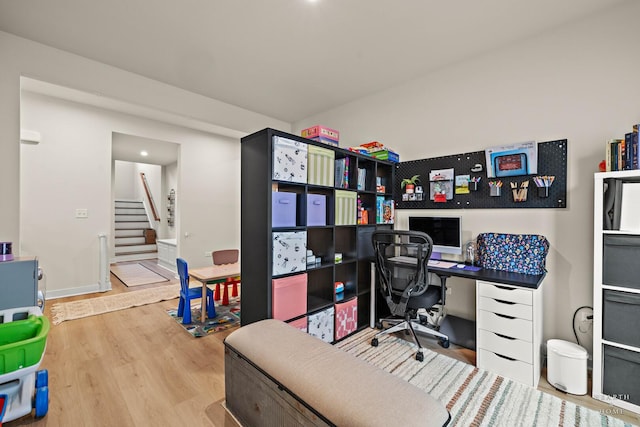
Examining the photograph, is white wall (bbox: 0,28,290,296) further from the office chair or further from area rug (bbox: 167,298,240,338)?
the office chair

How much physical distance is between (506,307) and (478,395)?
2.15 ft

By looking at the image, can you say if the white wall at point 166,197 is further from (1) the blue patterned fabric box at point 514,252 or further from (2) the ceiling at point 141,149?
(1) the blue patterned fabric box at point 514,252

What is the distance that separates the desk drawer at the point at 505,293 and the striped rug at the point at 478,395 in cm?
60

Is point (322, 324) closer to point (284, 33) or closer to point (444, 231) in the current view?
point (444, 231)

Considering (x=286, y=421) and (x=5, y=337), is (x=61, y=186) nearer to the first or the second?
(x=5, y=337)

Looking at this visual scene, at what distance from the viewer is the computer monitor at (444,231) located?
270 cm

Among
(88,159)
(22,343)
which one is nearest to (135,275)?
(88,159)

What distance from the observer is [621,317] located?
70.4 inches

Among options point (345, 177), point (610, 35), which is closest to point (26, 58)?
point (345, 177)

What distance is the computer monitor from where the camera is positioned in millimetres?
2695

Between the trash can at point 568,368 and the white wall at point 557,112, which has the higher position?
the white wall at point 557,112

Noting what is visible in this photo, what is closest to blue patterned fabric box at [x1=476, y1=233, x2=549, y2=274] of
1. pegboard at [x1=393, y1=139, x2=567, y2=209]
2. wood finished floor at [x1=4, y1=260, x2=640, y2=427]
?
pegboard at [x1=393, y1=139, x2=567, y2=209]

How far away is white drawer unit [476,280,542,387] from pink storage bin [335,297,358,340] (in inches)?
44.1

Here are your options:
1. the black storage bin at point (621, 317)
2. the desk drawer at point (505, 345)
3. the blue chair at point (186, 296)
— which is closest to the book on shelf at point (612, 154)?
the black storage bin at point (621, 317)
